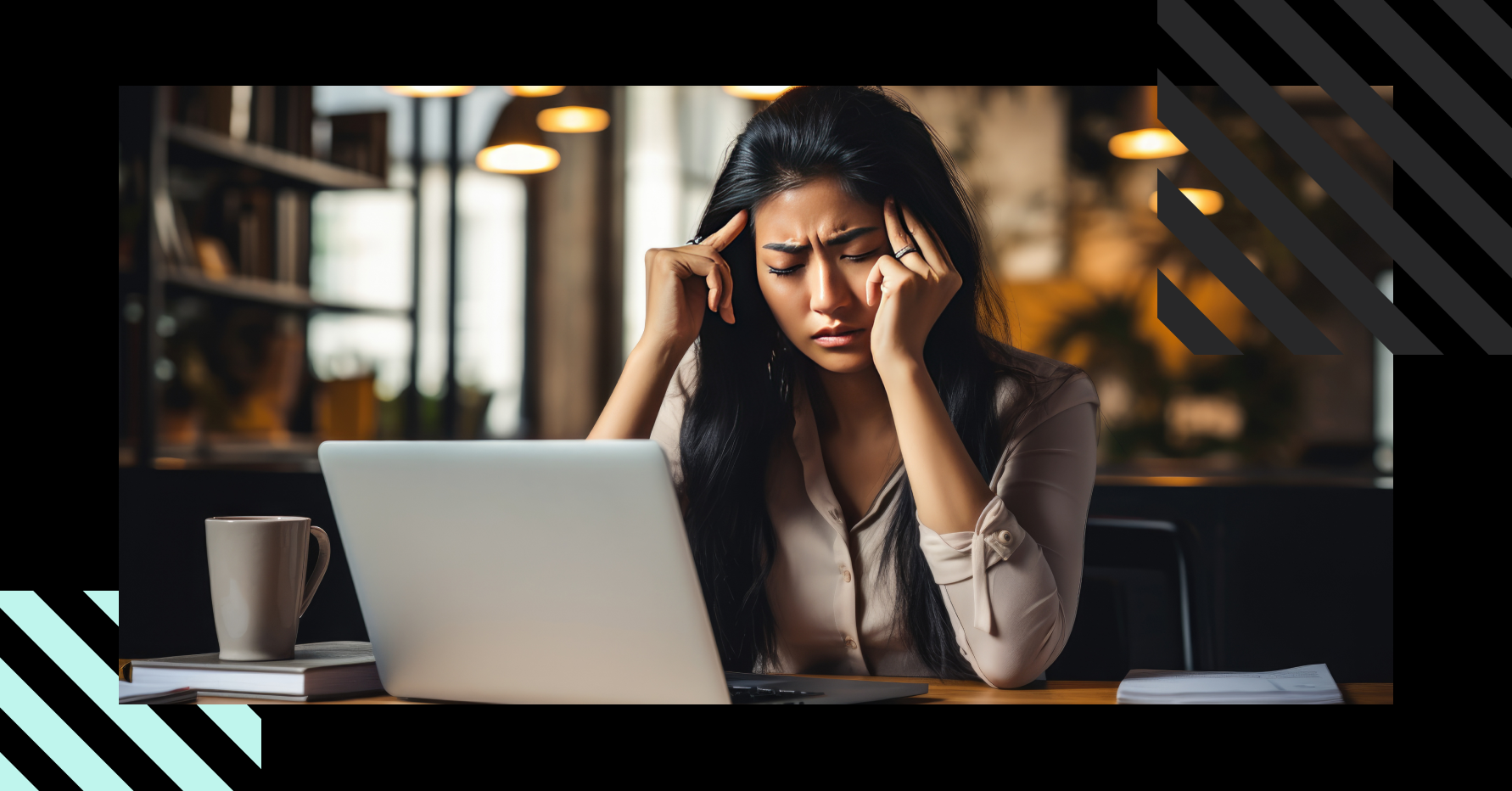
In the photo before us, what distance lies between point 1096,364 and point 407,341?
316 cm

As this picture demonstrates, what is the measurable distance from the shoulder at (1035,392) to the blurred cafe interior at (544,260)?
178 centimetres

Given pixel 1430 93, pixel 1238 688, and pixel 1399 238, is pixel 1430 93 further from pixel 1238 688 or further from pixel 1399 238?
pixel 1238 688

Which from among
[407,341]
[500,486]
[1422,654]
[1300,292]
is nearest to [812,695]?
[500,486]

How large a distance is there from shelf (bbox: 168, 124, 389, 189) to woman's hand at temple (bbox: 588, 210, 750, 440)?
2223mm

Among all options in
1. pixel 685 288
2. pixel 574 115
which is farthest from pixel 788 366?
pixel 574 115

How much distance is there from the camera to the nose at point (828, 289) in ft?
5.07

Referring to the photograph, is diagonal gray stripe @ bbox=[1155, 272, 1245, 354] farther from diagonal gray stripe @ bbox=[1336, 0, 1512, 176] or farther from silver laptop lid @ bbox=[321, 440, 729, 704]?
silver laptop lid @ bbox=[321, 440, 729, 704]

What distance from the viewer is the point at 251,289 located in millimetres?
3580

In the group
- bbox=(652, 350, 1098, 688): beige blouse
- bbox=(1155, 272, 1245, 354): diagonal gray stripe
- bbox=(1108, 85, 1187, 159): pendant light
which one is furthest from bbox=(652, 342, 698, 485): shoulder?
bbox=(1155, 272, 1245, 354): diagonal gray stripe

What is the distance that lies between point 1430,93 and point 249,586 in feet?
4.24

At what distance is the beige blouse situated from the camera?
1233 millimetres
